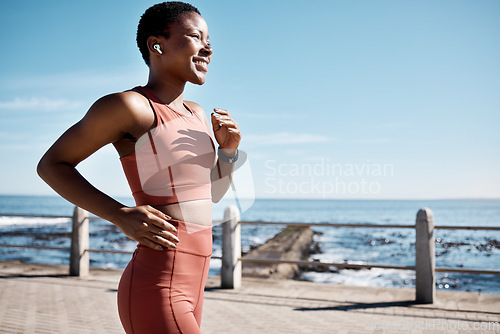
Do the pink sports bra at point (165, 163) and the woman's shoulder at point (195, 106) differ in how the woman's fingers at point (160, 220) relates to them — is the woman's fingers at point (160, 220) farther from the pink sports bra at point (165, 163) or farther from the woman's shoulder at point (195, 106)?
the woman's shoulder at point (195, 106)

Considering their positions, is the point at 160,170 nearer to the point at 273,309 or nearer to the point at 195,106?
the point at 195,106

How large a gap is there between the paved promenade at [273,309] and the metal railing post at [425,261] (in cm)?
19

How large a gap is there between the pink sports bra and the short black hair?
0.80 ft

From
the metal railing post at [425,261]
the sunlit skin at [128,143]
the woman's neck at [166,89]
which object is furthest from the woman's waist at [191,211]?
the metal railing post at [425,261]

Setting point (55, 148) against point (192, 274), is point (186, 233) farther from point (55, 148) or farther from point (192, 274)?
point (55, 148)

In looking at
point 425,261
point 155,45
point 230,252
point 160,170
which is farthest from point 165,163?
point 230,252

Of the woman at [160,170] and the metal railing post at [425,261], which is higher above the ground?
the woman at [160,170]

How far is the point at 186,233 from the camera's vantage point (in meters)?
1.64

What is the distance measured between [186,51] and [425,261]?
6.19m

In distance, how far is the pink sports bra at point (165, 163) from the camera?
63.5 inches

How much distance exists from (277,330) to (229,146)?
4.27m

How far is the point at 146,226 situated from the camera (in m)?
1.49

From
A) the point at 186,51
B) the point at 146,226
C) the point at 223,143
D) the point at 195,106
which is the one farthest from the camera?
the point at 195,106

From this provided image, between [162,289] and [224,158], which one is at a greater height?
[224,158]
